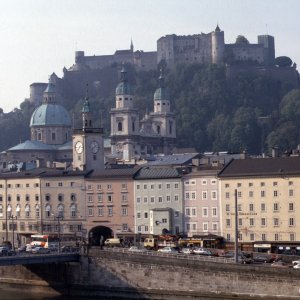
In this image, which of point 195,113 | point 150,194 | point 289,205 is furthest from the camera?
point 195,113

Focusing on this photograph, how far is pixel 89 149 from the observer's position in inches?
4432

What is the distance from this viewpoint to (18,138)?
653 feet

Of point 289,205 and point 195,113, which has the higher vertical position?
point 195,113

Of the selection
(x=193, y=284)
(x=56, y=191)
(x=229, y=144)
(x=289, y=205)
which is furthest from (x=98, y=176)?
(x=229, y=144)

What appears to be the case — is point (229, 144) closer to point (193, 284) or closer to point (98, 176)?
point (98, 176)

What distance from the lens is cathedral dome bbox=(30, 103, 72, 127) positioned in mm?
→ 166875

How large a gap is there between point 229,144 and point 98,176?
7582 cm

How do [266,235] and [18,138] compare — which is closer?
[266,235]

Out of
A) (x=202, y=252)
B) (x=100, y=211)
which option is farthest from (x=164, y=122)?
(x=202, y=252)

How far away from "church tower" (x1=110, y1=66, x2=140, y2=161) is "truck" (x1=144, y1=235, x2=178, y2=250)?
54.9 metres

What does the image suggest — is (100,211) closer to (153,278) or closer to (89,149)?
(89,149)

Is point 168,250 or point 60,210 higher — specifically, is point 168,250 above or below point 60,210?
below

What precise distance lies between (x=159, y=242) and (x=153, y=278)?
16778mm

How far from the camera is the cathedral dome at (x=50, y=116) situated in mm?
166875
